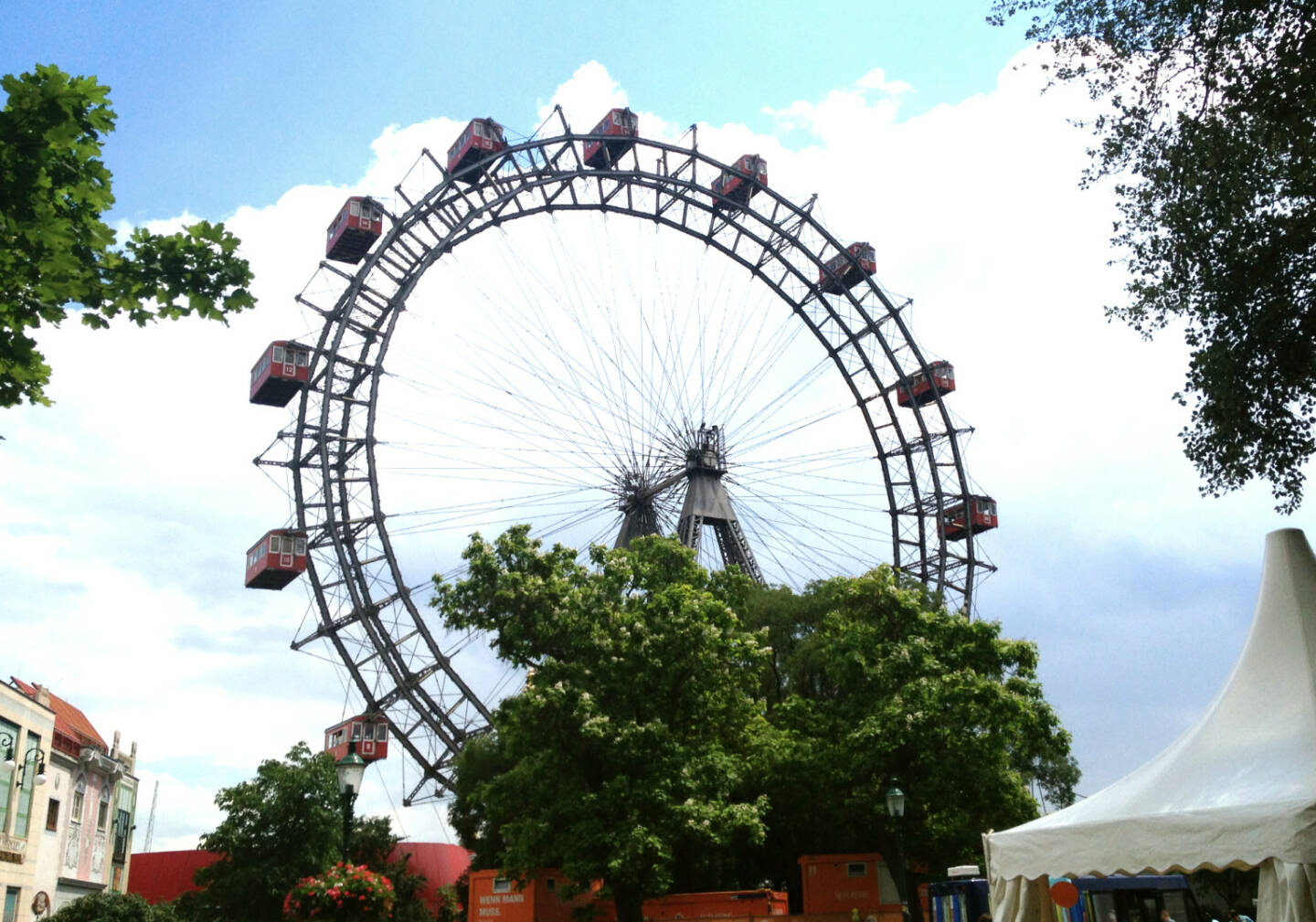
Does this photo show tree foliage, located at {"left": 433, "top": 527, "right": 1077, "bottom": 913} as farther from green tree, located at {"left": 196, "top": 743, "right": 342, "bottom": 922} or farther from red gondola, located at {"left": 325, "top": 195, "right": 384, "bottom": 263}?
red gondola, located at {"left": 325, "top": 195, "right": 384, "bottom": 263}

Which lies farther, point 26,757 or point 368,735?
point 368,735

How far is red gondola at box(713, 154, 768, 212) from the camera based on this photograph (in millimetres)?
43906

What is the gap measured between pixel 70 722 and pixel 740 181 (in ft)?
105

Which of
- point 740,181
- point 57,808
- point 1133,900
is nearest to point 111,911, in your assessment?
point 57,808

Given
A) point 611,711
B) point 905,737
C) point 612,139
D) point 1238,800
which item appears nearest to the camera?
point 1238,800

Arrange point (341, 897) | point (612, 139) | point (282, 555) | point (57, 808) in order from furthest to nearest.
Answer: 1. point (612, 139)
2. point (282, 555)
3. point (57, 808)
4. point (341, 897)

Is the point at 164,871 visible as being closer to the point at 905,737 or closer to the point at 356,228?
the point at 356,228

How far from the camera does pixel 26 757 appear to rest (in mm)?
29422

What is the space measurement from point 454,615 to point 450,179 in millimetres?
18987

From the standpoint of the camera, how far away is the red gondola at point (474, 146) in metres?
39.4

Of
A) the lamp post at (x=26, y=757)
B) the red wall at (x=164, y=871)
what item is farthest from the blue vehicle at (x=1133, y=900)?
the red wall at (x=164, y=871)

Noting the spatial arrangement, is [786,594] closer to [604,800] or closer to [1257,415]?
[604,800]

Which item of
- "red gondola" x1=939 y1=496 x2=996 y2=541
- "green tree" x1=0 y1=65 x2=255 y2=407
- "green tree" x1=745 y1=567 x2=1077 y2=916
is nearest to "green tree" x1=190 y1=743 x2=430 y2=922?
"green tree" x1=745 y1=567 x2=1077 y2=916

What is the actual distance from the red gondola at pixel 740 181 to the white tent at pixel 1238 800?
35808 mm
